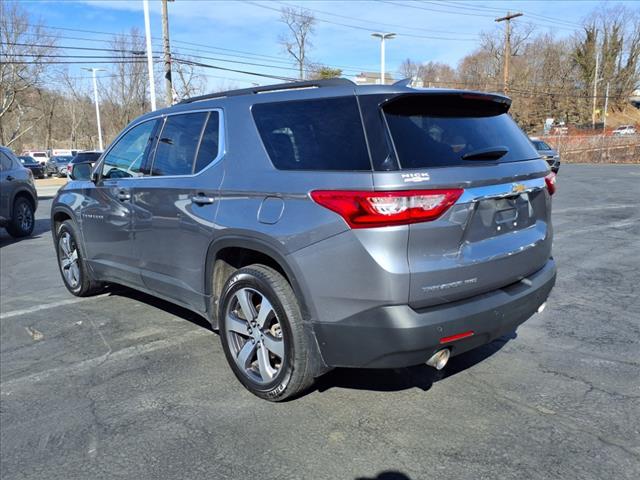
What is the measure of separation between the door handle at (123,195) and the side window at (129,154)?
17 centimetres

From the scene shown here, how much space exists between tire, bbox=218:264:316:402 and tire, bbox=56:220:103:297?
2.73 metres

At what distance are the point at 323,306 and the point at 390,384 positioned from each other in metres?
1.05

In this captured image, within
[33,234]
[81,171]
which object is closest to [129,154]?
[81,171]

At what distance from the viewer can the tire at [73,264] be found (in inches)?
220

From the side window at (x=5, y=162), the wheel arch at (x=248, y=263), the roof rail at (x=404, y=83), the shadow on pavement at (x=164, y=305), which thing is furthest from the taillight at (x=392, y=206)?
the side window at (x=5, y=162)

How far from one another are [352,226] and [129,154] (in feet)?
9.76

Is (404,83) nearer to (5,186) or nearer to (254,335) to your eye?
(254,335)

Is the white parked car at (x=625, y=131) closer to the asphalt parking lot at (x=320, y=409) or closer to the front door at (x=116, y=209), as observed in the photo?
the asphalt parking lot at (x=320, y=409)

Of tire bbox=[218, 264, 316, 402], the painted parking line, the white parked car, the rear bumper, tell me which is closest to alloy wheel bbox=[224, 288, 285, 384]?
tire bbox=[218, 264, 316, 402]

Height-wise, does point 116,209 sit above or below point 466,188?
below

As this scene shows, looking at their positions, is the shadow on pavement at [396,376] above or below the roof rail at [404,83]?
below

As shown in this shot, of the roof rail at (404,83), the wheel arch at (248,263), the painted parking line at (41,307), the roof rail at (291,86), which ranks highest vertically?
the roof rail at (291,86)

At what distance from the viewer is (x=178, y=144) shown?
411cm

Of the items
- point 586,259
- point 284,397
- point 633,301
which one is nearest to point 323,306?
point 284,397
